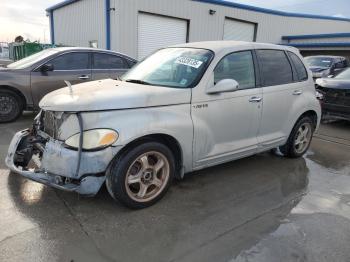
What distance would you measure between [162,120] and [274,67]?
2.16 meters

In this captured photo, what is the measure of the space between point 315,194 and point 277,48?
2150mm

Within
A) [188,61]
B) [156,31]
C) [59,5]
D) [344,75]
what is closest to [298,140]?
[188,61]

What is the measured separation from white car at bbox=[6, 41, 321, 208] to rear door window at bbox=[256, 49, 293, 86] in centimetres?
2

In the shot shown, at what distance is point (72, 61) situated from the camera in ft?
24.1

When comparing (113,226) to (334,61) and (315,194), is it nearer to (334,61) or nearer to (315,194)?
(315,194)

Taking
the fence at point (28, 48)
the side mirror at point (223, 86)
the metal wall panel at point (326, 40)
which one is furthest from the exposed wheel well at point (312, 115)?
the metal wall panel at point (326, 40)

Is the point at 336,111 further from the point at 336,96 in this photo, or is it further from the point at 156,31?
the point at 156,31

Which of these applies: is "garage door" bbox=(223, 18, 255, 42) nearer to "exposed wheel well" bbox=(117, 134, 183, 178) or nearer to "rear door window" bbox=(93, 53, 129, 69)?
"rear door window" bbox=(93, 53, 129, 69)

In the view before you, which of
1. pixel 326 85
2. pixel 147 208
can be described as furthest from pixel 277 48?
pixel 326 85

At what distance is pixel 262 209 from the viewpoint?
3.64 m

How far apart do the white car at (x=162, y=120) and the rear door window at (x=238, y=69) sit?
0.04 ft

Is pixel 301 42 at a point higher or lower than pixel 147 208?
higher

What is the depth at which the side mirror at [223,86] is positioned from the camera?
3734 mm

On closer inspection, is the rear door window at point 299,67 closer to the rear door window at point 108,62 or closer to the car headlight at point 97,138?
the car headlight at point 97,138
